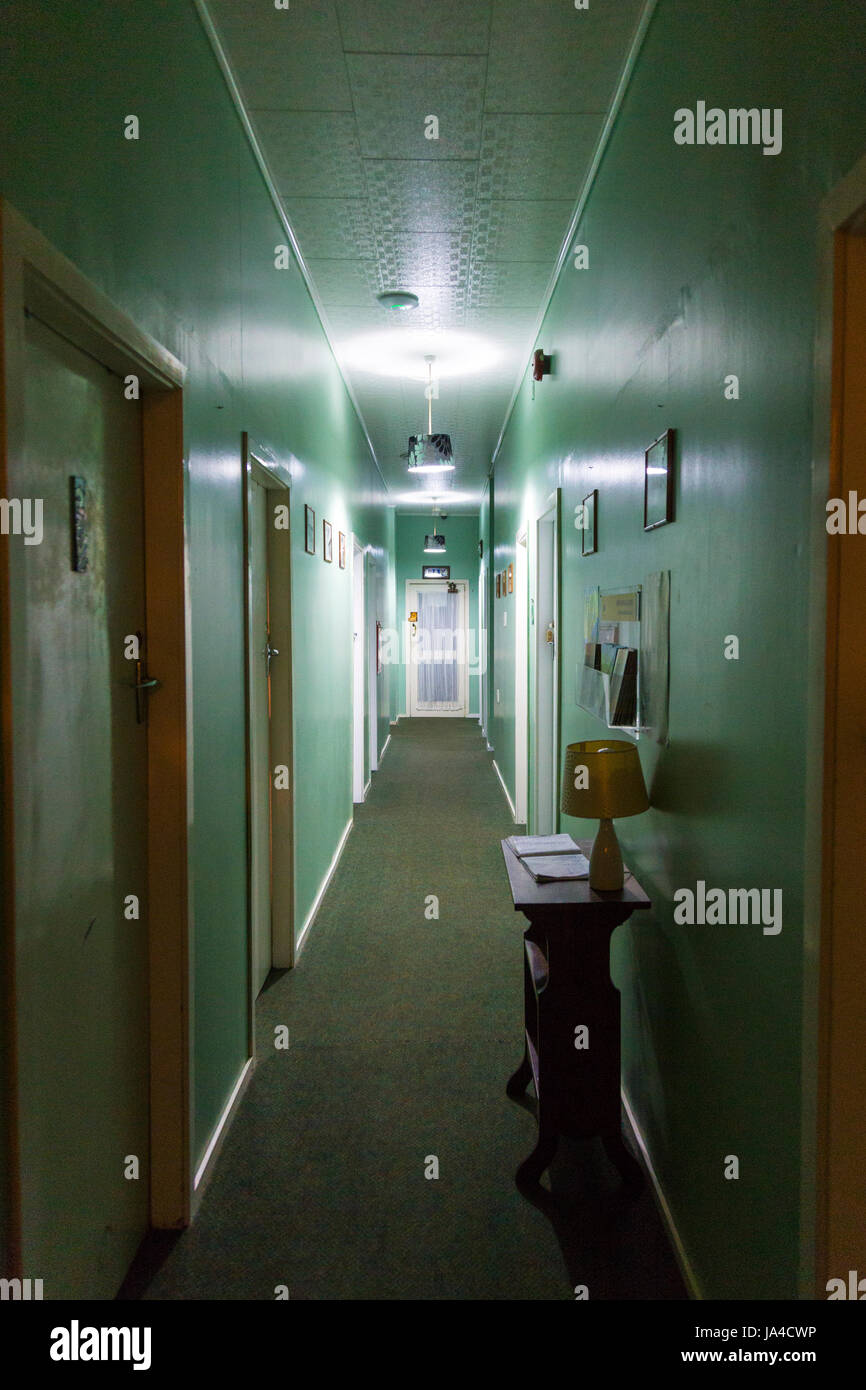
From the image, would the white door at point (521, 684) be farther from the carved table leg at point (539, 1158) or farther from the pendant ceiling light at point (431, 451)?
the carved table leg at point (539, 1158)

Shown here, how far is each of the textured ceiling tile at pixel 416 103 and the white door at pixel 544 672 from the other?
2277 millimetres

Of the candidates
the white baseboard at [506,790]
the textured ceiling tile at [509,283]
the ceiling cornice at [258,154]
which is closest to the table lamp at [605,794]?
the ceiling cornice at [258,154]

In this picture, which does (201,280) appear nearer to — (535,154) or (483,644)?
(535,154)

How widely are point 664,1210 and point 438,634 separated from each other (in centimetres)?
1154

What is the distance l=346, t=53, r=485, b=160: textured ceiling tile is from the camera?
2359mm

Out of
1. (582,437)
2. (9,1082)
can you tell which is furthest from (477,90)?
(9,1082)

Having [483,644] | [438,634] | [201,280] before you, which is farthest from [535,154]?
[438,634]

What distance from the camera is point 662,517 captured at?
202 cm

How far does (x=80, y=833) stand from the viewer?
158cm

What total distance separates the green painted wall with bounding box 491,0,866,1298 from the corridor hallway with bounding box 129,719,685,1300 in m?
0.27

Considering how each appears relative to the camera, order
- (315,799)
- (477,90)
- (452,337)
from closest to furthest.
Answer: (477,90) → (315,799) → (452,337)

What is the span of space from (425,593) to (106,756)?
38.5ft

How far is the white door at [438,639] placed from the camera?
13.3 m
